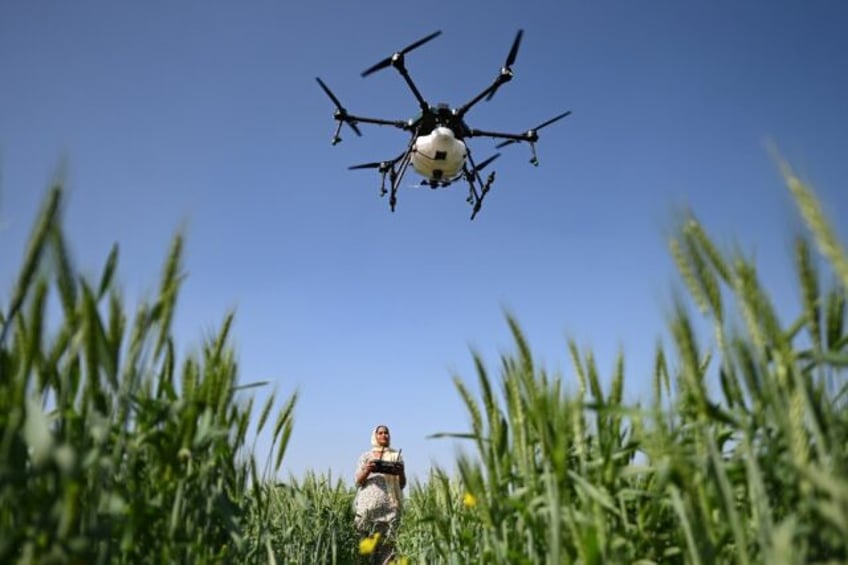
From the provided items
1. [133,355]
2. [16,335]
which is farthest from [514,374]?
[16,335]

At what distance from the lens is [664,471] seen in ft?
3.34

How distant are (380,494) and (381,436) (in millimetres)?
562

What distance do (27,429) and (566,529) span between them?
3.69ft

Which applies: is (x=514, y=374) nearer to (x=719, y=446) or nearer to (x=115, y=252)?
(x=719, y=446)

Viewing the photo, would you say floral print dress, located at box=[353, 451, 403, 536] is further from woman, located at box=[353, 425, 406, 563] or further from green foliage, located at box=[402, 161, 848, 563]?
green foliage, located at box=[402, 161, 848, 563]

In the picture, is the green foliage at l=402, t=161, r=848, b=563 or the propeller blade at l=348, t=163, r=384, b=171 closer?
the green foliage at l=402, t=161, r=848, b=563

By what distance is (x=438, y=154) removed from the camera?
805cm

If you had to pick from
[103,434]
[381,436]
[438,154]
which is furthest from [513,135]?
[103,434]

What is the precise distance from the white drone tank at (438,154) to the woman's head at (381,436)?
4.19 metres

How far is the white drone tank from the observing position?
7949mm

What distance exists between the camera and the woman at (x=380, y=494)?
5.45m

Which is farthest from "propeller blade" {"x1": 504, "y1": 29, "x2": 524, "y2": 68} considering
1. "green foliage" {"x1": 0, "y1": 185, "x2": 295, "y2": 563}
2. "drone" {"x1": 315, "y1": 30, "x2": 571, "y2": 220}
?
"green foliage" {"x1": 0, "y1": 185, "x2": 295, "y2": 563}

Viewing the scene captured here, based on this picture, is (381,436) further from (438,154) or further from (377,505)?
(438,154)

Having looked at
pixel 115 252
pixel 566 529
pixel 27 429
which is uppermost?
pixel 115 252
